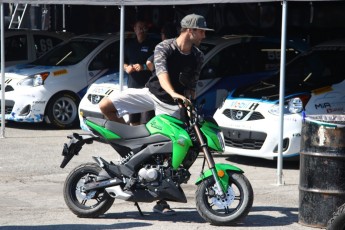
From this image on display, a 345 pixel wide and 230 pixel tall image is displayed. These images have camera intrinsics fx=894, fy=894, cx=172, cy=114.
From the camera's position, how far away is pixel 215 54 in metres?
14.4

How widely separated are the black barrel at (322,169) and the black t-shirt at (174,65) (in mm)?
1246

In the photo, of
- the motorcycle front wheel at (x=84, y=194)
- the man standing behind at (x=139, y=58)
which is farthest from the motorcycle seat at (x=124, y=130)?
the man standing behind at (x=139, y=58)

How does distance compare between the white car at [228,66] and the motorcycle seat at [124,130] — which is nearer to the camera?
the motorcycle seat at [124,130]

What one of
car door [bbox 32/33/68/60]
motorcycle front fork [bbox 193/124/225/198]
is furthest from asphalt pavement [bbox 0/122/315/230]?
car door [bbox 32/33/68/60]

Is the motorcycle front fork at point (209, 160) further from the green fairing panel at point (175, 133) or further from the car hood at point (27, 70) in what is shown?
the car hood at point (27, 70)

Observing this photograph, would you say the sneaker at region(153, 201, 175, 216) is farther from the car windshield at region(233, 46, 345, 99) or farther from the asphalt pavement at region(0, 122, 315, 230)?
the car windshield at region(233, 46, 345, 99)

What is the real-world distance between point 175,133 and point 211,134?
0.33 meters

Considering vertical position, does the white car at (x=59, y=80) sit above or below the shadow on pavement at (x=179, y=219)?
above

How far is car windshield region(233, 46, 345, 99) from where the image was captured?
12.1 meters

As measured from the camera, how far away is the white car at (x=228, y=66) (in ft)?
46.2

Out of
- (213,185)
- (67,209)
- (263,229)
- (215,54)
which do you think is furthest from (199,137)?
(215,54)

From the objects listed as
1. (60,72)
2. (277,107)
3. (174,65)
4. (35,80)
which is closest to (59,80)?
(60,72)

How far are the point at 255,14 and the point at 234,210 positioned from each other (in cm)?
789

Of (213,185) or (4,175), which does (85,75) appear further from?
(213,185)
